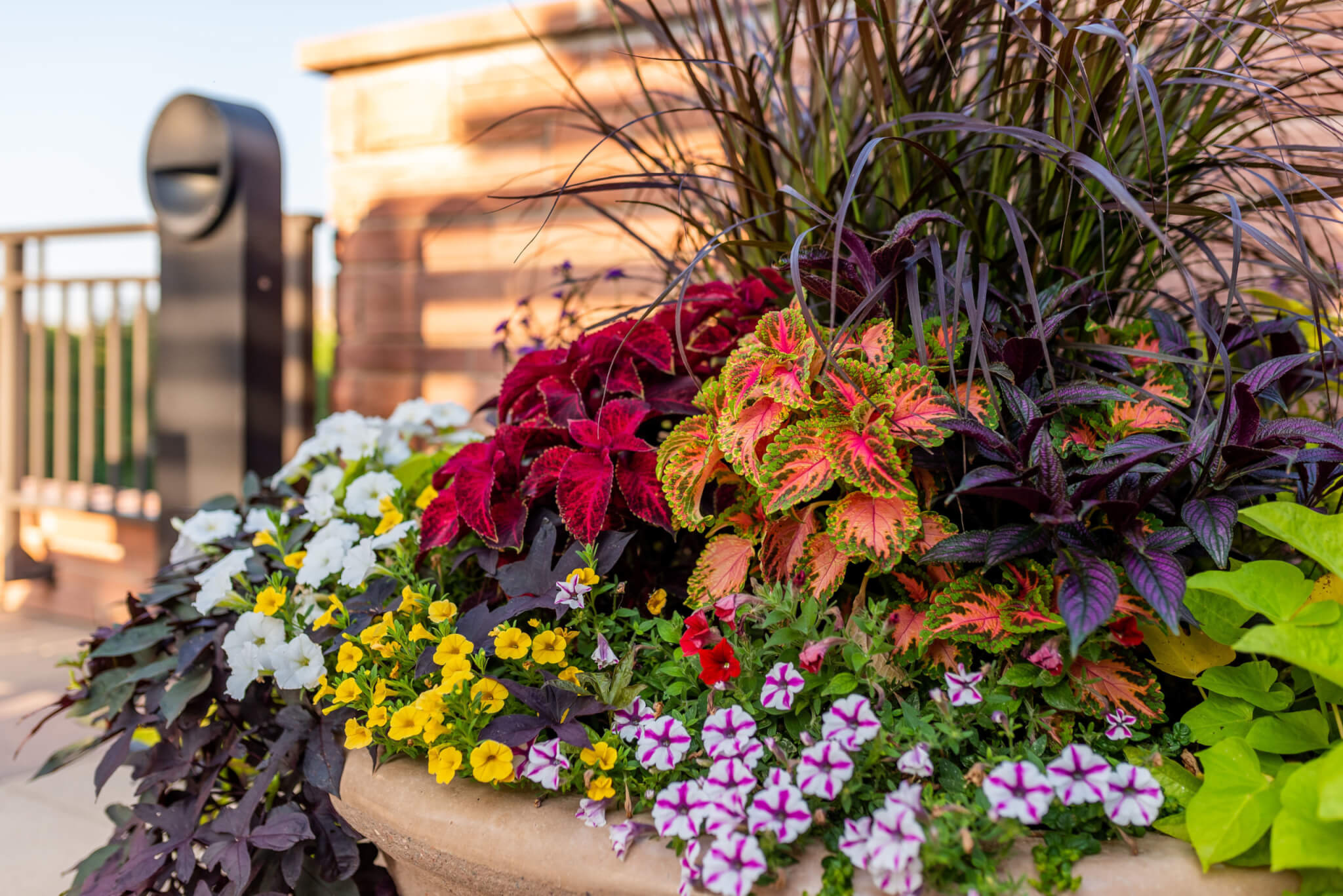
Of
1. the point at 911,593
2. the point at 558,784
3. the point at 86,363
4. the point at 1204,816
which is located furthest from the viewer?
the point at 86,363

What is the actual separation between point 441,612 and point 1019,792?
59 cm

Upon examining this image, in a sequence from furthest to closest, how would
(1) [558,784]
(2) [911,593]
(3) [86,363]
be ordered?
(3) [86,363], (2) [911,593], (1) [558,784]

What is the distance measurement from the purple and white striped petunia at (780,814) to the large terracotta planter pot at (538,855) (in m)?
0.03

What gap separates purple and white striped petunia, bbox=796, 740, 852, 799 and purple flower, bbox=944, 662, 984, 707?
0.11m

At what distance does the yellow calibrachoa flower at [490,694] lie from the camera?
0.86m

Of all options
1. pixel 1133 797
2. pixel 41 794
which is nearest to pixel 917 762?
pixel 1133 797

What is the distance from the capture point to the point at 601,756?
0.79 meters

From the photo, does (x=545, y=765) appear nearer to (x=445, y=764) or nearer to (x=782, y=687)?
(x=445, y=764)

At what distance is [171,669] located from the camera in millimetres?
1139

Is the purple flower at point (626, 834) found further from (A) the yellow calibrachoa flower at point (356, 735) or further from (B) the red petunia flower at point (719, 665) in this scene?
(A) the yellow calibrachoa flower at point (356, 735)

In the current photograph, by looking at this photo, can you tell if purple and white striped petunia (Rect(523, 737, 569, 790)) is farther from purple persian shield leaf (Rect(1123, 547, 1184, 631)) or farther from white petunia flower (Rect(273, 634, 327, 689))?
purple persian shield leaf (Rect(1123, 547, 1184, 631))

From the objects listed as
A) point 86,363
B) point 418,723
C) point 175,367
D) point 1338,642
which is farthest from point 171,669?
point 86,363

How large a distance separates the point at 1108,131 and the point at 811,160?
418mm

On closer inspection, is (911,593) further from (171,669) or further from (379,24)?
(379,24)
